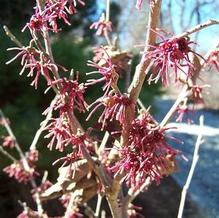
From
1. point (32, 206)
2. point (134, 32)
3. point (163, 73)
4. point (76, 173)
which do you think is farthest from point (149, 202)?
point (163, 73)

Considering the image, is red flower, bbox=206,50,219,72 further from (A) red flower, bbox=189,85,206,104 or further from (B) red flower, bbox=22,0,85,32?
(B) red flower, bbox=22,0,85,32

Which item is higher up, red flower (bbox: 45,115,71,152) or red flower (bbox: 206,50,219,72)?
red flower (bbox: 206,50,219,72)

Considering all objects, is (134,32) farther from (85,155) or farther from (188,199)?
Result: (85,155)

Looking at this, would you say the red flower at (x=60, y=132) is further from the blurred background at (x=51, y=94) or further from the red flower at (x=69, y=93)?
the blurred background at (x=51, y=94)

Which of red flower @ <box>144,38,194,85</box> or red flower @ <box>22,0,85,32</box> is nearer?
red flower @ <box>144,38,194,85</box>

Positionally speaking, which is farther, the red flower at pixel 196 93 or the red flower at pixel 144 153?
the red flower at pixel 196 93

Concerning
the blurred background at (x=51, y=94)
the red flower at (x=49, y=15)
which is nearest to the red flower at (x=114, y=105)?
the red flower at (x=49, y=15)

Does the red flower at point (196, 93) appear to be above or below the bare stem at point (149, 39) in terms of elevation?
below

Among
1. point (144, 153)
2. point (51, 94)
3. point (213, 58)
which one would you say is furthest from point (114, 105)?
point (51, 94)

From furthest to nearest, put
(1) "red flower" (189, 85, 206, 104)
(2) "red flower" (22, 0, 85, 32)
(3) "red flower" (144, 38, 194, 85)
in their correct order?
(1) "red flower" (189, 85, 206, 104), (2) "red flower" (22, 0, 85, 32), (3) "red flower" (144, 38, 194, 85)

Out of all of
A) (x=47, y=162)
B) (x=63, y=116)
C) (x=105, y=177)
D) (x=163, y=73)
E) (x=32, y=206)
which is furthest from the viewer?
(x=32, y=206)

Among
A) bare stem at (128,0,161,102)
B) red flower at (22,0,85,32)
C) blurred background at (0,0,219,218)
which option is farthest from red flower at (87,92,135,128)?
blurred background at (0,0,219,218)
